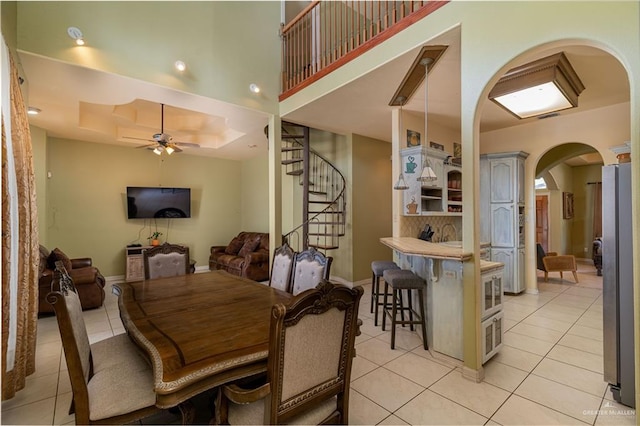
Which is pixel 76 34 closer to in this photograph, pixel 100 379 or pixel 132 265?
pixel 100 379

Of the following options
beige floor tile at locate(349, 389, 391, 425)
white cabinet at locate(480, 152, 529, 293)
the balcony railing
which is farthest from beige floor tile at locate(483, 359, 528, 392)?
the balcony railing

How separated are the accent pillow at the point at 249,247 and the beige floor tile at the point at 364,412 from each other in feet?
14.9

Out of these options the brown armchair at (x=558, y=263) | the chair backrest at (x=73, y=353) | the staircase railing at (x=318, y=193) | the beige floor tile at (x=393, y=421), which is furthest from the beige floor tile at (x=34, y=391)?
the brown armchair at (x=558, y=263)

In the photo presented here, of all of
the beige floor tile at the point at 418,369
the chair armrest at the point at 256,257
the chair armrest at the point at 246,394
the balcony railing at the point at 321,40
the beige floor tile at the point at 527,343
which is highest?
the balcony railing at the point at 321,40

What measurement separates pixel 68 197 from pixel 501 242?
322 inches

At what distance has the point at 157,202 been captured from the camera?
21.4 feet

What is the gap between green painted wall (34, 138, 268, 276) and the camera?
222 inches

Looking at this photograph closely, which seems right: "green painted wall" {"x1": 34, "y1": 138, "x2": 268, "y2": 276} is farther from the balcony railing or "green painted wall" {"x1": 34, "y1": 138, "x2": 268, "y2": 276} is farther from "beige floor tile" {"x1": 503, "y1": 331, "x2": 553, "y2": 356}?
"beige floor tile" {"x1": 503, "y1": 331, "x2": 553, "y2": 356}

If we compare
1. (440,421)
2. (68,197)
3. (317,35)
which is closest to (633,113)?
(440,421)

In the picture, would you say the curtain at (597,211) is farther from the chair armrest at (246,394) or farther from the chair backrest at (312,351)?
Result: the chair armrest at (246,394)

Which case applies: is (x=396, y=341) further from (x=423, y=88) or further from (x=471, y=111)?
(x=423, y=88)

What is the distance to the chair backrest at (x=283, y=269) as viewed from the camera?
9.20ft

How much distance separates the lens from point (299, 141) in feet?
18.7

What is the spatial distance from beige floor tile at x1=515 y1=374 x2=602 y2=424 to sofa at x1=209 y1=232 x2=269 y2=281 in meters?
4.54
